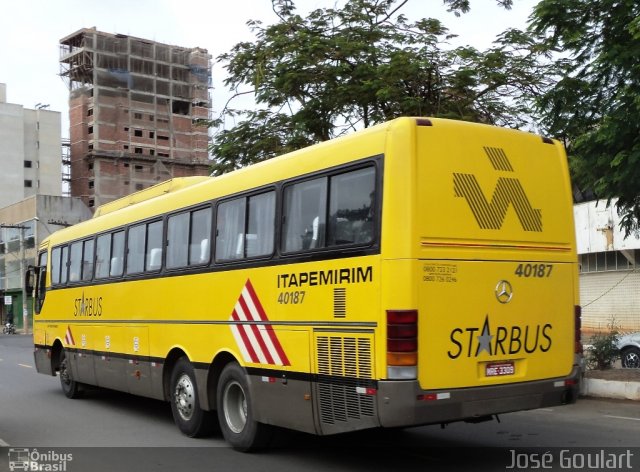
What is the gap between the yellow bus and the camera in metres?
7.03

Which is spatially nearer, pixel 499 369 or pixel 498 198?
pixel 499 369

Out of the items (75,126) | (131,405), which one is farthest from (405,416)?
(75,126)

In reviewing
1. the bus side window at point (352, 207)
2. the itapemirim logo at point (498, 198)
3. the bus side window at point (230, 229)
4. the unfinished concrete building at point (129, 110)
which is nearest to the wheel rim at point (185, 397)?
the bus side window at point (230, 229)

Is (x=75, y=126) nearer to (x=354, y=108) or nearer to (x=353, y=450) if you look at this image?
(x=354, y=108)

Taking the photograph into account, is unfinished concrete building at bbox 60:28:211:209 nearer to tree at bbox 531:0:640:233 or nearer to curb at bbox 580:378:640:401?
tree at bbox 531:0:640:233

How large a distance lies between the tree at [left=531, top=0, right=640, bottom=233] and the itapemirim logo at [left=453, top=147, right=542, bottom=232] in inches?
192

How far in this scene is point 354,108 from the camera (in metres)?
17.5

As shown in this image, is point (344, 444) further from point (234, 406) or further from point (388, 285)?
point (388, 285)

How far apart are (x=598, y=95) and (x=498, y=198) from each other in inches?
254

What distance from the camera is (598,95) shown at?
13133mm

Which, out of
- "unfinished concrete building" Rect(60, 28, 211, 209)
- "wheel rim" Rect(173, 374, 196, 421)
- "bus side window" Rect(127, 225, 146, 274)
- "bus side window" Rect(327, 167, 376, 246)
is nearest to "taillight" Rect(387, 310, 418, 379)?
"bus side window" Rect(327, 167, 376, 246)

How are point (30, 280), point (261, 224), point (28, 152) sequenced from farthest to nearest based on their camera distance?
point (28, 152)
point (30, 280)
point (261, 224)

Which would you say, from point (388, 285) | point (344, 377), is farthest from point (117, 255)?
point (388, 285)

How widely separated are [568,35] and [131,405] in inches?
387
